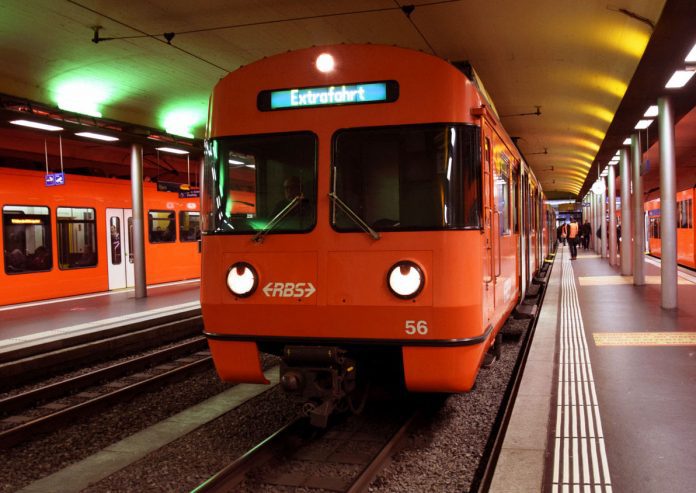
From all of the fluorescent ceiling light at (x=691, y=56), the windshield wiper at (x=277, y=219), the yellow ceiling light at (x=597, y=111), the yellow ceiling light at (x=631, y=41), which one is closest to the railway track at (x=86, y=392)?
the windshield wiper at (x=277, y=219)

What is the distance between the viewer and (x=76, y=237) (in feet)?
47.3

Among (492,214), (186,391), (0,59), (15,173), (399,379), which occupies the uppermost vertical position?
(0,59)

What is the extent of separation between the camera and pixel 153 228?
55.7 ft

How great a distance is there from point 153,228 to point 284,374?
536 inches

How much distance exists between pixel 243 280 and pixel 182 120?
1160 cm

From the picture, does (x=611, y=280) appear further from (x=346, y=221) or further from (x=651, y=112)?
(x=346, y=221)

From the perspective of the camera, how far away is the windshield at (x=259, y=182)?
14.3ft

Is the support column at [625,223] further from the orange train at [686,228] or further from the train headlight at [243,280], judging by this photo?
the train headlight at [243,280]

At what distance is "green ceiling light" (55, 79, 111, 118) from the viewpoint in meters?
11.5

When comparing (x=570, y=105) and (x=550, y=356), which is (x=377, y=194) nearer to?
(x=550, y=356)

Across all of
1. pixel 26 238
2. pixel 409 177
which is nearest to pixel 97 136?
pixel 26 238

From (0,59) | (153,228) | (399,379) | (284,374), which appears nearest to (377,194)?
(284,374)

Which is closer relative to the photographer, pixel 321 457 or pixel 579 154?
pixel 321 457

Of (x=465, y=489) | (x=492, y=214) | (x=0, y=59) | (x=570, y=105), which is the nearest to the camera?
(x=465, y=489)
